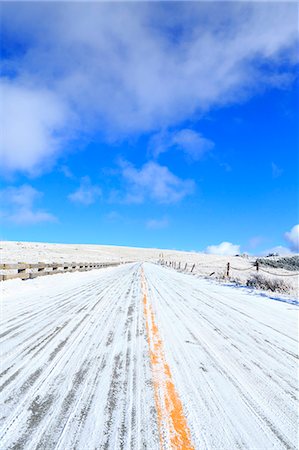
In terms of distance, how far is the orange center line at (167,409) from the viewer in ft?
7.91

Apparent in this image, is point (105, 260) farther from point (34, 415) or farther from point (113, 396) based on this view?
point (34, 415)

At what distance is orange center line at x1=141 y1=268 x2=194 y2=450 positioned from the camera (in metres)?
2.41

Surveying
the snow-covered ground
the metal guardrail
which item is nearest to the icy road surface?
the metal guardrail

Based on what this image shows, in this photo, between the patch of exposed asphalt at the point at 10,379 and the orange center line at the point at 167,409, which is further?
the patch of exposed asphalt at the point at 10,379

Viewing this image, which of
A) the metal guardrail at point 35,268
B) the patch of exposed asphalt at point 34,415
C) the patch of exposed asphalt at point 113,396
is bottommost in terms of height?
the patch of exposed asphalt at point 34,415

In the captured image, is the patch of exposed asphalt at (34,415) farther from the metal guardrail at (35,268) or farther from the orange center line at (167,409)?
the metal guardrail at (35,268)

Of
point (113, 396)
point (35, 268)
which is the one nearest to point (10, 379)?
point (113, 396)

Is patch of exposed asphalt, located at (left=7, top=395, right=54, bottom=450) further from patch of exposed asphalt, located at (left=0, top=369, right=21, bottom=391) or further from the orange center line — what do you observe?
the orange center line

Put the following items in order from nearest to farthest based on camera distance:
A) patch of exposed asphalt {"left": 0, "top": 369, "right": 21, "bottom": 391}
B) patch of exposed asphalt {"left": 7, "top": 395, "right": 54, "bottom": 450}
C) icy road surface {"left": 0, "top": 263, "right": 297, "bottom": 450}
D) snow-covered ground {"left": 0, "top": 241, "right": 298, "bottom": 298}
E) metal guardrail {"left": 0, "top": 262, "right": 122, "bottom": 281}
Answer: patch of exposed asphalt {"left": 7, "top": 395, "right": 54, "bottom": 450} < icy road surface {"left": 0, "top": 263, "right": 297, "bottom": 450} < patch of exposed asphalt {"left": 0, "top": 369, "right": 21, "bottom": 391} < metal guardrail {"left": 0, "top": 262, "right": 122, "bottom": 281} < snow-covered ground {"left": 0, "top": 241, "right": 298, "bottom": 298}

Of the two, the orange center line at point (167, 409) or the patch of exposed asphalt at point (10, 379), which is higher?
the orange center line at point (167, 409)

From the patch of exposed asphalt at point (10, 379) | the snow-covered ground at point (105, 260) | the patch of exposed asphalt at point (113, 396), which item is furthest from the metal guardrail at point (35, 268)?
the patch of exposed asphalt at point (113, 396)

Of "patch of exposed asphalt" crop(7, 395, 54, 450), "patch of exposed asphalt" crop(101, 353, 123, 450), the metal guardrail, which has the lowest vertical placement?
"patch of exposed asphalt" crop(7, 395, 54, 450)

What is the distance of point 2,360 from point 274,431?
3.49 m

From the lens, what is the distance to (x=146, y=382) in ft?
11.2
